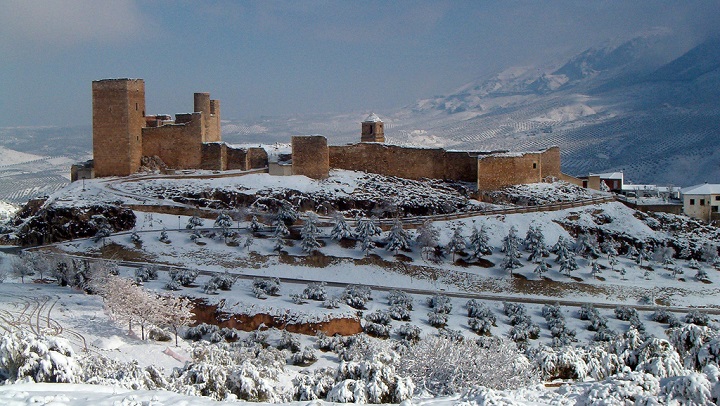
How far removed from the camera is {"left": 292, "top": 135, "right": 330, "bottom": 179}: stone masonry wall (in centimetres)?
3497

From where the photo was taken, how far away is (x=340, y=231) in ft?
97.0

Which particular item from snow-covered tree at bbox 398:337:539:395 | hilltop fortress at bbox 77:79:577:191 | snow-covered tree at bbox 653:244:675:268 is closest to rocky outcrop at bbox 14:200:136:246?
hilltop fortress at bbox 77:79:577:191

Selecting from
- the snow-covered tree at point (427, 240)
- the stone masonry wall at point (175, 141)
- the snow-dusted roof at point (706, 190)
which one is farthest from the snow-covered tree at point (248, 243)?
the snow-dusted roof at point (706, 190)

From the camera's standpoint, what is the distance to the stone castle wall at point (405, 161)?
36.7 meters

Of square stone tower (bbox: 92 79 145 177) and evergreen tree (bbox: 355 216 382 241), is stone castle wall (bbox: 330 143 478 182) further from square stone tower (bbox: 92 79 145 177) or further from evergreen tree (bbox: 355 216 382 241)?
square stone tower (bbox: 92 79 145 177)

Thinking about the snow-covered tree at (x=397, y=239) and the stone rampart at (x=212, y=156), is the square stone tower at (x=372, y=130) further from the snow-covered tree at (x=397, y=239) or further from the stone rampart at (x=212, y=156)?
the snow-covered tree at (x=397, y=239)

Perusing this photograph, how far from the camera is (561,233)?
104 feet

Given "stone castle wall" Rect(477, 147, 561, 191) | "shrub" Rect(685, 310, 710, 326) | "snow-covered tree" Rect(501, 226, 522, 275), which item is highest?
"stone castle wall" Rect(477, 147, 561, 191)

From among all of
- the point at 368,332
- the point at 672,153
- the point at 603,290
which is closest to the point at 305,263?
the point at 368,332

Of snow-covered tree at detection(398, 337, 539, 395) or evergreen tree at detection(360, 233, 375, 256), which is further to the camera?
evergreen tree at detection(360, 233, 375, 256)

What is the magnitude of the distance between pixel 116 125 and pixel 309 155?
924 centimetres

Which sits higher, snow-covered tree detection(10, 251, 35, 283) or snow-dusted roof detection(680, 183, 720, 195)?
snow-dusted roof detection(680, 183, 720, 195)

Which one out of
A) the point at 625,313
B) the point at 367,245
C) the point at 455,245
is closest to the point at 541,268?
the point at 455,245

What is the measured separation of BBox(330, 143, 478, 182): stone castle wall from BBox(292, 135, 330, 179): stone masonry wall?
6.65ft
